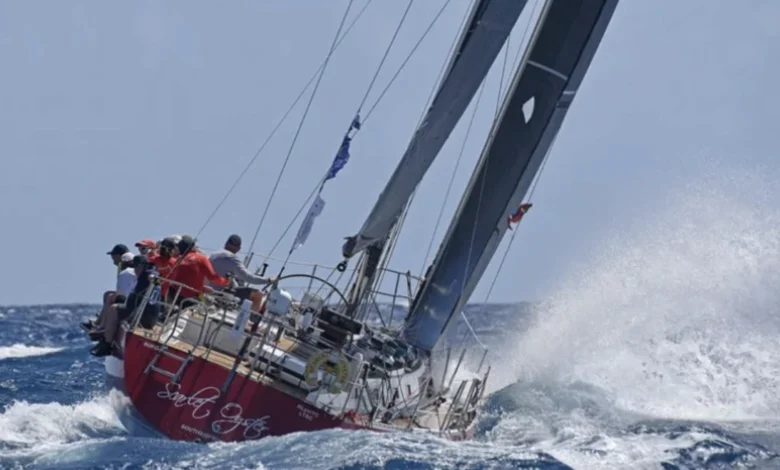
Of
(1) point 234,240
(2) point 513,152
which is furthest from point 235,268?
(2) point 513,152

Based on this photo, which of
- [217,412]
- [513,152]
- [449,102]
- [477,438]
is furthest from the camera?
[513,152]

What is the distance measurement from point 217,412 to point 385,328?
4.08 metres

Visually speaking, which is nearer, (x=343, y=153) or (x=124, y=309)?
(x=124, y=309)

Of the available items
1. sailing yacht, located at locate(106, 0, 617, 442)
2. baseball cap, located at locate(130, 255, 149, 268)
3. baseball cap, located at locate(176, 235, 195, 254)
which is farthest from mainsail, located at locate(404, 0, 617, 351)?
baseball cap, located at locate(130, 255, 149, 268)

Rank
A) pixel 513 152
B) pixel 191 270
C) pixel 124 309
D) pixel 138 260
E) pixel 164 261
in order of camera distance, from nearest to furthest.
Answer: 1. pixel 124 309
2. pixel 191 270
3. pixel 164 261
4. pixel 138 260
5. pixel 513 152

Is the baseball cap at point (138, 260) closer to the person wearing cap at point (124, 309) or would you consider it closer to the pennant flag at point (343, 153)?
the person wearing cap at point (124, 309)

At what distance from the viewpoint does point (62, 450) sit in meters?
11.6

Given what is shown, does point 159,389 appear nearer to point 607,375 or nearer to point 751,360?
point 607,375

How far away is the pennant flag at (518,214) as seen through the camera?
49.2 feet

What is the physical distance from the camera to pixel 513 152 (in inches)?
583

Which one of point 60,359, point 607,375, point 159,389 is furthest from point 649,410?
point 60,359

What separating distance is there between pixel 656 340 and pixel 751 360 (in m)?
1.36

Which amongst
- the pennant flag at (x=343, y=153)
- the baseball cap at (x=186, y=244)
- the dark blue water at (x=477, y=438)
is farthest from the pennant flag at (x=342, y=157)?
the dark blue water at (x=477, y=438)

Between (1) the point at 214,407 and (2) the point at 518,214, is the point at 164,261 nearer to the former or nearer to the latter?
(1) the point at 214,407
